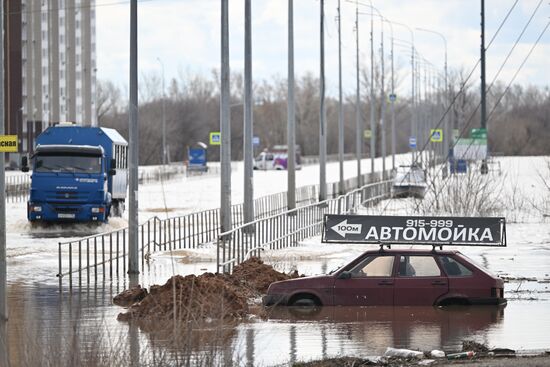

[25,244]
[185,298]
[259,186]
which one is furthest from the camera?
[259,186]

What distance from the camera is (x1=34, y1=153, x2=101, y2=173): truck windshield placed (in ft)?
126

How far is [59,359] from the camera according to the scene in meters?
10.8

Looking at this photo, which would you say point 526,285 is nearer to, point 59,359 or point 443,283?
point 443,283

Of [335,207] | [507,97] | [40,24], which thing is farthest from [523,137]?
[335,207]

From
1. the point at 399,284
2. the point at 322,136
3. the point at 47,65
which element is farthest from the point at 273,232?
the point at 47,65

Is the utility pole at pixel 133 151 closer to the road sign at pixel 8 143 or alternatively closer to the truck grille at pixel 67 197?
the road sign at pixel 8 143

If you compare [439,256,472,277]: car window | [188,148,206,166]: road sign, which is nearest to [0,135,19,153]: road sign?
[439,256,472,277]: car window

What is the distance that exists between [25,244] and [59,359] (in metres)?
24.0

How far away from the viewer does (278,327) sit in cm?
1775

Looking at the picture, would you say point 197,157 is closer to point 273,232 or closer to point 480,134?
point 480,134

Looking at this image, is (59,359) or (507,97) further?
(507,97)

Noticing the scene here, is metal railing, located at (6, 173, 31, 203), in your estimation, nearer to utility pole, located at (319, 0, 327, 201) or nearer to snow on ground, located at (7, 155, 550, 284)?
snow on ground, located at (7, 155, 550, 284)

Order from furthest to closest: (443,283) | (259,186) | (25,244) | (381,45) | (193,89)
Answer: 1. (193,89)
2. (259,186)
3. (381,45)
4. (25,244)
5. (443,283)

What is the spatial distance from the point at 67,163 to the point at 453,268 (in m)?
21.6
